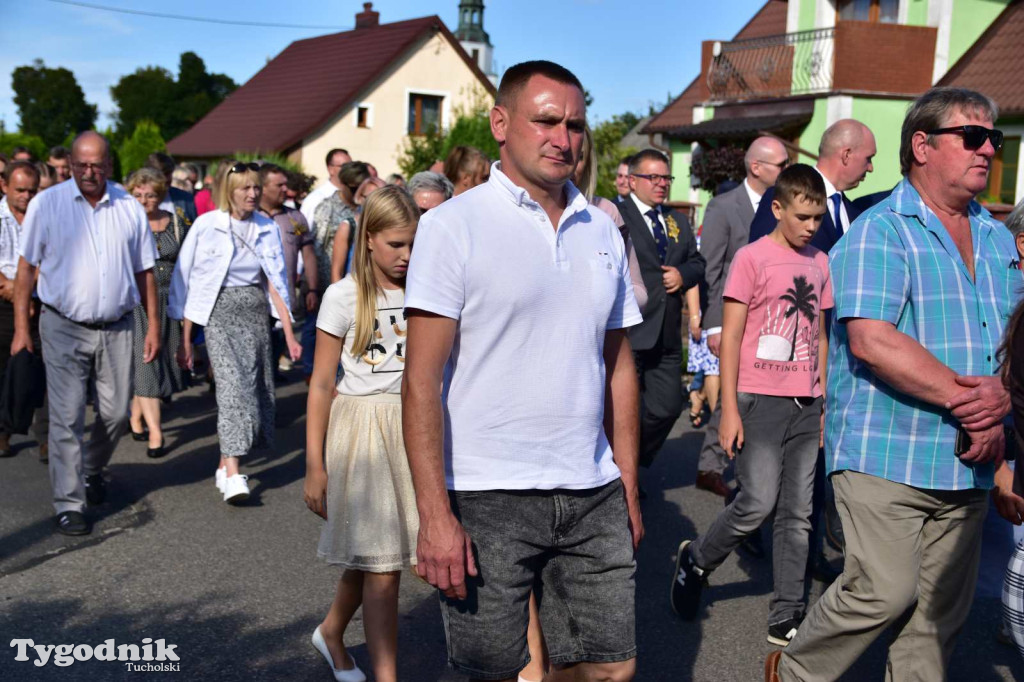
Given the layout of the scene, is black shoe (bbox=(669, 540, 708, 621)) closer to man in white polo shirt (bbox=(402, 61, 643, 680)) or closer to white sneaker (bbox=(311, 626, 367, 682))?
white sneaker (bbox=(311, 626, 367, 682))

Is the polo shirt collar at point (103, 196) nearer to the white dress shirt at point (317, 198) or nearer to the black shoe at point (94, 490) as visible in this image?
the black shoe at point (94, 490)

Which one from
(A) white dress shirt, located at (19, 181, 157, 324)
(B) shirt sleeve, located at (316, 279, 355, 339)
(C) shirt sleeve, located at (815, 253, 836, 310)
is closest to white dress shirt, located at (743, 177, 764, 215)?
(C) shirt sleeve, located at (815, 253, 836, 310)

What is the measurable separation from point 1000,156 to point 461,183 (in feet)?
58.9

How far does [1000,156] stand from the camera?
70.3 ft

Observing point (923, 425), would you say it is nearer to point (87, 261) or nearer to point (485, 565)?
point (485, 565)

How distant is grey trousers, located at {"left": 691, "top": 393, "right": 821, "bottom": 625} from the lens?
15.9 ft

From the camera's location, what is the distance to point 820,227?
5.45 meters

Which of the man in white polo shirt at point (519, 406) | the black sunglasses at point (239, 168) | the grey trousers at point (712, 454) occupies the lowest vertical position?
the grey trousers at point (712, 454)

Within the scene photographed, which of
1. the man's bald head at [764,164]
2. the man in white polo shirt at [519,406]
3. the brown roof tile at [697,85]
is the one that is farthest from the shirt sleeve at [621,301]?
the brown roof tile at [697,85]

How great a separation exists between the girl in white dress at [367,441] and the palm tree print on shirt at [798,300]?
1.80 metres

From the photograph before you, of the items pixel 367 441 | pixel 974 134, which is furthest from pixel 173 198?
pixel 974 134

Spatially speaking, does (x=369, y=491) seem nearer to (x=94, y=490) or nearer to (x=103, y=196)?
(x=103, y=196)

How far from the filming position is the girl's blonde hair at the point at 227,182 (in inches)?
283

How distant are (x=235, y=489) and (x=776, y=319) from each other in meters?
3.50
